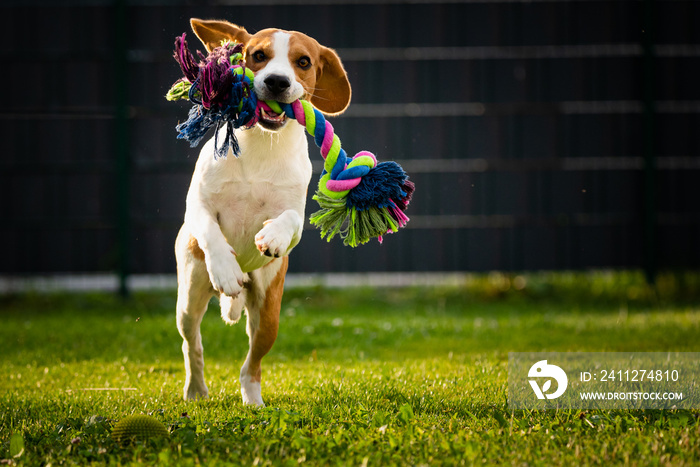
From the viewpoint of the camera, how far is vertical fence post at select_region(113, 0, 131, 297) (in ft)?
26.6

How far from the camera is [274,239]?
3316 mm

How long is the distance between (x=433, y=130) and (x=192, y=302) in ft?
16.1

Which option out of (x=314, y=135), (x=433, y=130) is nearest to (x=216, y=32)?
(x=314, y=135)

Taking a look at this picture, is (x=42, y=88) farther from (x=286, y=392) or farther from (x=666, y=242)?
(x=666, y=242)

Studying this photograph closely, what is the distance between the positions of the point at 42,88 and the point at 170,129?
1329 millimetres

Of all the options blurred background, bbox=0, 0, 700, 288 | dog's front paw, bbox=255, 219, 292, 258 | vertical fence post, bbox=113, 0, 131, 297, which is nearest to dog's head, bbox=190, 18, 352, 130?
dog's front paw, bbox=255, 219, 292, 258

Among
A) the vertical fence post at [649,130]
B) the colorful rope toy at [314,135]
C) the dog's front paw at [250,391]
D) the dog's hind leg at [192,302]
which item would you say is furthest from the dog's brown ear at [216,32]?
the vertical fence post at [649,130]

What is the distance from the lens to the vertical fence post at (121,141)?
8.12 metres

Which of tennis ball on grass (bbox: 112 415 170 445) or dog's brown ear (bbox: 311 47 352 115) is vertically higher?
dog's brown ear (bbox: 311 47 352 115)

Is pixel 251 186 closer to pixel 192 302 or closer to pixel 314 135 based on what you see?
pixel 314 135

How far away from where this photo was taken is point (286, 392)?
4121 millimetres

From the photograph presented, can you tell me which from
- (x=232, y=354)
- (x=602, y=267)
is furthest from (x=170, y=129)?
(x=602, y=267)

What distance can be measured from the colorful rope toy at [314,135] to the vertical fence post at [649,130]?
17.8ft

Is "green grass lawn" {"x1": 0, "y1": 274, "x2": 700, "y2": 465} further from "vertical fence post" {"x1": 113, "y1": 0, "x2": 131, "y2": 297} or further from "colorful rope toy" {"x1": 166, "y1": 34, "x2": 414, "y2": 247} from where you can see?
"colorful rope toy" {"x1": 166, "y1": 34, "x2": 414, "y2": 247}
